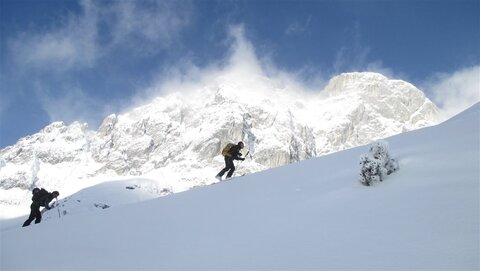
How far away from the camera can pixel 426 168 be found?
866 cm

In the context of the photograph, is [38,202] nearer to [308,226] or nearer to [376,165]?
[308,226]

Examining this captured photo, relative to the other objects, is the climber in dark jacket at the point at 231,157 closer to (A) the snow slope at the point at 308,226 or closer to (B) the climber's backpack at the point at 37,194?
(A) the snow slope at the point at 308,226

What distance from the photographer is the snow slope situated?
5703mm

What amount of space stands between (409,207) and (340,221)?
1063 millimetres

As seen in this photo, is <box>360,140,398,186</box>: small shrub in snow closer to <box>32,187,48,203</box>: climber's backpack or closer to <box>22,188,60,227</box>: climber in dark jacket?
<box>22,188,60,227</box>: climber in dark jacket

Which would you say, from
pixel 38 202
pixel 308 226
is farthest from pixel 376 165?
pixel 38 202

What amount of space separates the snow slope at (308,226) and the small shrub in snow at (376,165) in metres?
0.18

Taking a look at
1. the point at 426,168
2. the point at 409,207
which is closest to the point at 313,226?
the point at 409,207

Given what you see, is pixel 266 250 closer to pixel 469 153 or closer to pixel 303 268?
pixel 303 268

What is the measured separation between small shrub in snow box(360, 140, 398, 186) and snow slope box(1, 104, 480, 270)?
0.18 meters

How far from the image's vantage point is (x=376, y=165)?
28.8 ft

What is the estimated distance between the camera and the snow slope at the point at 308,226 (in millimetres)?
5703

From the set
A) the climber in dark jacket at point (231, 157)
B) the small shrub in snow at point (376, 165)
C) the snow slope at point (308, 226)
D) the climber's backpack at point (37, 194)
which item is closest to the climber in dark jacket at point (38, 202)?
the climber's backpack at point (37, 194)

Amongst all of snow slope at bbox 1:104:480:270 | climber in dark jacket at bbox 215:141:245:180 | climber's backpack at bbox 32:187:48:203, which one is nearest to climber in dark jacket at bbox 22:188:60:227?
climber's backpack at bbox 32:187:48:203
